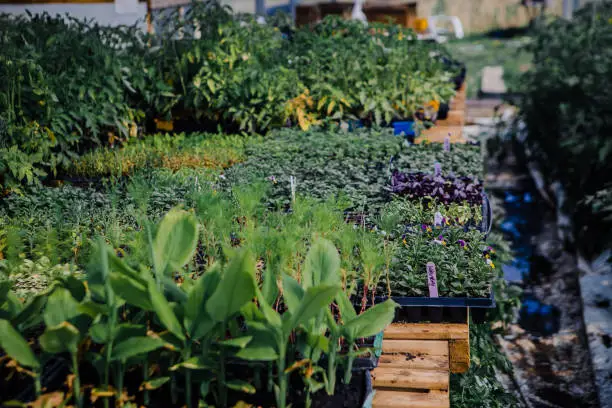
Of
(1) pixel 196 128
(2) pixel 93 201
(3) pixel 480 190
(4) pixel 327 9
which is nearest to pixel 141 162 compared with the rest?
(2) pixel 93 201

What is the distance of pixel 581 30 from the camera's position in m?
7.74

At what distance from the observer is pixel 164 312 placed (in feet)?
6.88

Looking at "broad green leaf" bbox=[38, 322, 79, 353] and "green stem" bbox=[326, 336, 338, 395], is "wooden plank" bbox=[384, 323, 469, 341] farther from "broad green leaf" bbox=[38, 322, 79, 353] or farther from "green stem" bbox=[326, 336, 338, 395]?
"broad green leaf" bbox=[38, 322, 79, 353]

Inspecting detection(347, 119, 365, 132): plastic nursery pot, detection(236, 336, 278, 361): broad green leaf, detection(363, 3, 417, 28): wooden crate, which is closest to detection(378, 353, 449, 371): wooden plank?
detection(236, 336, 278, 361): broad green leaf

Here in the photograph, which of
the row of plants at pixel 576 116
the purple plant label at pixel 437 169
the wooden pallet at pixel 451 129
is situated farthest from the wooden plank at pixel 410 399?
the row of plants at pixel 576 116

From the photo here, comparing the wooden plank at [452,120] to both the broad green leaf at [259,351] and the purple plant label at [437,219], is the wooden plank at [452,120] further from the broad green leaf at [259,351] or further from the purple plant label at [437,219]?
the broad green leaf at [259,351]

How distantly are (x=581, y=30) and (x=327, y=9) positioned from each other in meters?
4.81

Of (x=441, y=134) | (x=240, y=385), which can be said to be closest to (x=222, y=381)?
(x=240, y=385)

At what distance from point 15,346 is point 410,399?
136 centimetres

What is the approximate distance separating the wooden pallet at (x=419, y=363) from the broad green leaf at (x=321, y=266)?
58 cm

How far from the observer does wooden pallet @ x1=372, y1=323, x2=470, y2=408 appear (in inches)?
106

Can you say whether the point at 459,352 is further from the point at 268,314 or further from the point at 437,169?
the point at 437,169

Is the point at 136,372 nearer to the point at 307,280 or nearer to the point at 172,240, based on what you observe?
the point at 172,240

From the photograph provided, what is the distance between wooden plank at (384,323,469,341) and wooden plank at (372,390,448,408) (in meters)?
0.31
